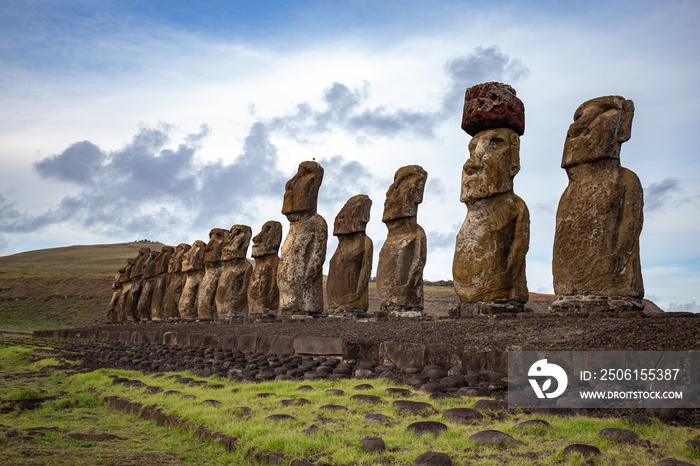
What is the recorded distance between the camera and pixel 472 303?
30.7 feet

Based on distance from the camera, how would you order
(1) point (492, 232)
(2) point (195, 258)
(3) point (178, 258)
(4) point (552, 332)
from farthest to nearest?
(3) point (178, 258) → (2) point (195, 258) → (1) point (492, 232) → (4) point (552, 332)

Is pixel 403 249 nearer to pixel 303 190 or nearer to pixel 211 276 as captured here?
pixel 303 190

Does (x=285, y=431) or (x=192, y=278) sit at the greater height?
(x=192, y=278)

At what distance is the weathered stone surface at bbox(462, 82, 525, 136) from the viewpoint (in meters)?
9.85

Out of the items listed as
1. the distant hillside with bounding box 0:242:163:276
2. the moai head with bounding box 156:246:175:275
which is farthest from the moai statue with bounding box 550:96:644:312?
the distant hillside with bounding box 0:242:163:276

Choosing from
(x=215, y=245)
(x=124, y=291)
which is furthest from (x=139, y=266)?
(x=215, y=245)

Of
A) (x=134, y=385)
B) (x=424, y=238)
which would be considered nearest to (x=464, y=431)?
(x=134, y=385)

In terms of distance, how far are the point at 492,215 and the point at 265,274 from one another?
8407 mm

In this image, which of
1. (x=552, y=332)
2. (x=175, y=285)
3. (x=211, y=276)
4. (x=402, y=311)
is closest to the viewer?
(x=552, y=332)

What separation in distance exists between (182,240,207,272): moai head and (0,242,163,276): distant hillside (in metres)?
49.8

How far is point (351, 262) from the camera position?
1310 cm

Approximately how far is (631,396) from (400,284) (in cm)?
715

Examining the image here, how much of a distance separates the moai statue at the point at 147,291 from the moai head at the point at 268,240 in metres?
9.91

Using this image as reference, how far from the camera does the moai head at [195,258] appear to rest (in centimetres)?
2075
